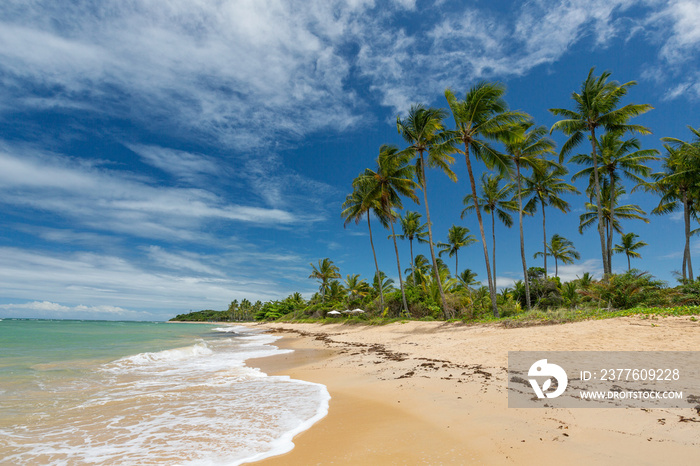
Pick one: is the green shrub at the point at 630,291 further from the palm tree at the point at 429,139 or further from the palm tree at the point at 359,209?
the palm tree at the point at 359,209

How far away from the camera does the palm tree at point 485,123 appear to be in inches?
686

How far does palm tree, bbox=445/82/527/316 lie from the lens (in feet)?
57.2

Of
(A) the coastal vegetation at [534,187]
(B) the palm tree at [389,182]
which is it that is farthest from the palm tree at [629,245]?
(B) the palm tree at [389,182]

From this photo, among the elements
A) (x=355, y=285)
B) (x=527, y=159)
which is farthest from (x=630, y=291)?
(x=355, y=285)

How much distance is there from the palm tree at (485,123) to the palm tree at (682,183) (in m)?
11.6

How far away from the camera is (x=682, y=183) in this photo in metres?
21.7

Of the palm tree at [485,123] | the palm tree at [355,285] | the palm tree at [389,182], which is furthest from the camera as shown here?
the palm tree at [355,285]

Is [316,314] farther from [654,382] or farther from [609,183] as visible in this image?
[654,382]

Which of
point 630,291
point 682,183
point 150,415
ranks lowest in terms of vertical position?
point 150,415

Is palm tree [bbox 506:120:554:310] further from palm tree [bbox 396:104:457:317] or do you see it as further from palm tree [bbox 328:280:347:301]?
palm tree [bbox 328:280:347:301]

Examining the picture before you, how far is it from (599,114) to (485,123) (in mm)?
9226

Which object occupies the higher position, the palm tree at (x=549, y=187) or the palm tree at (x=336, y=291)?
the palm tree at (x=549, y=187)

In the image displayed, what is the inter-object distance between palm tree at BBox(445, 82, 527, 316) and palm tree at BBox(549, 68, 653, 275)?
457cm

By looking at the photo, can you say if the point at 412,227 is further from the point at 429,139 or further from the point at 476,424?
the point at 476,424
